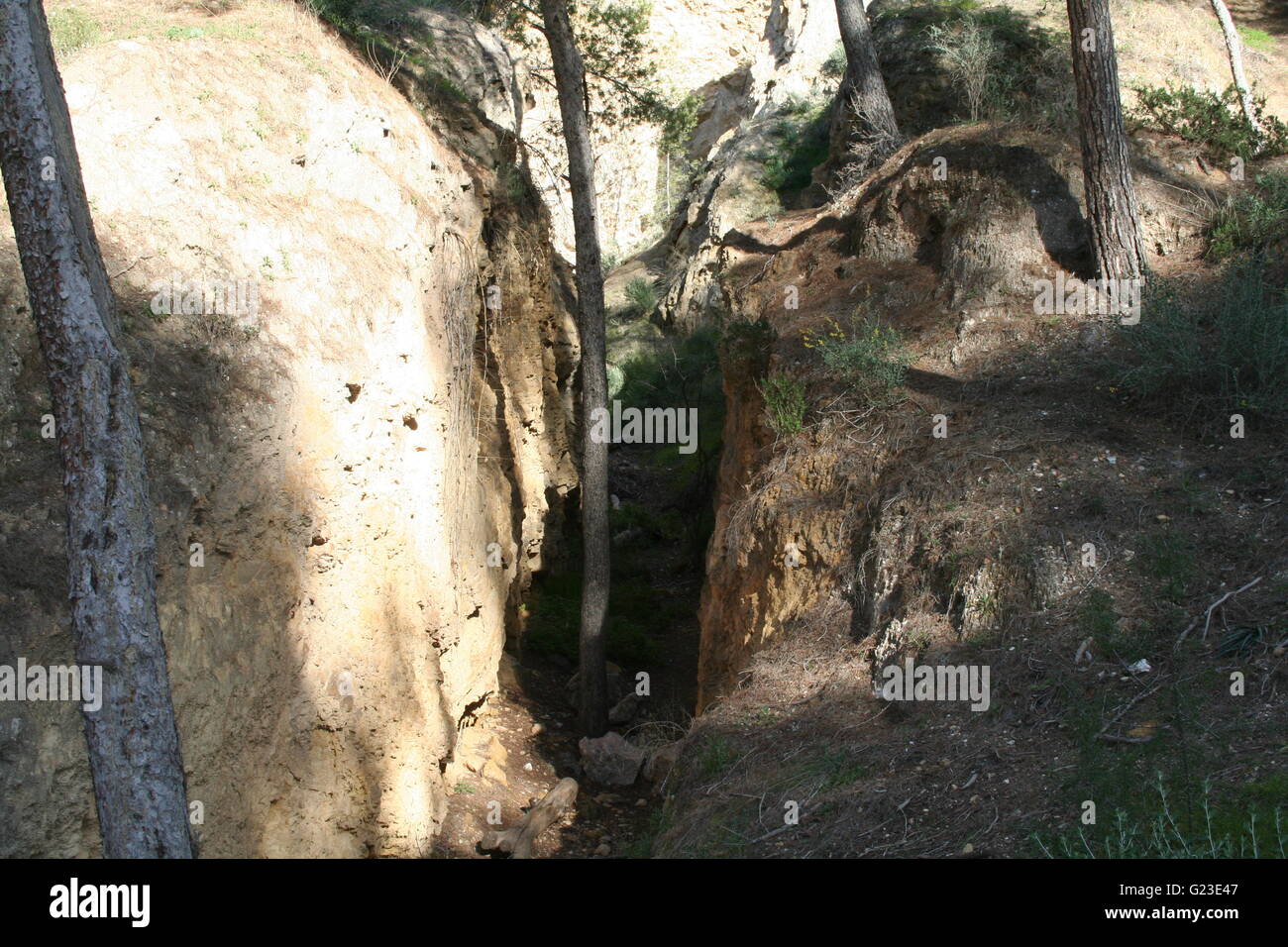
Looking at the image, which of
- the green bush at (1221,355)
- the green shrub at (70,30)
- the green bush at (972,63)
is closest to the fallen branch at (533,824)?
the green bush at (1221,355)

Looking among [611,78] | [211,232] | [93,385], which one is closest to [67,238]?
[93,385]

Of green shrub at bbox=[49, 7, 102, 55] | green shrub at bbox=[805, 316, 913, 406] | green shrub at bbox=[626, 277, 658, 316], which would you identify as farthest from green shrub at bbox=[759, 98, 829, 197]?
green shrub at bbox=[49, 7, 102, 55]

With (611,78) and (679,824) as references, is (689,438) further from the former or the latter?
(679,824)

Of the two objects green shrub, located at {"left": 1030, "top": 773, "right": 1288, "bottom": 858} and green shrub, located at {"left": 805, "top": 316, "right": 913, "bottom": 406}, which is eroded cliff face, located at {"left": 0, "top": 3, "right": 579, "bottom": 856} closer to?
green shrub, located at {"left": 805, "top": 316, "right": 913, "bottom": 406}

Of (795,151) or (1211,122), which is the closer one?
(1211,122)

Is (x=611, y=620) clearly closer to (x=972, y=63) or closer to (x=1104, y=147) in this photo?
(x=1104, y=147)

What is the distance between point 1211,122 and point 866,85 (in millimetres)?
4533

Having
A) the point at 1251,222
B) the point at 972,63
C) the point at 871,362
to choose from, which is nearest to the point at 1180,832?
the point at 871,362

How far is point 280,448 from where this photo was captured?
26.3 feet

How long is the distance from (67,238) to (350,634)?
4368 mm

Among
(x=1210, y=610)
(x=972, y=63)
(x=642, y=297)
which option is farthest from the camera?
(x=642, y=297)

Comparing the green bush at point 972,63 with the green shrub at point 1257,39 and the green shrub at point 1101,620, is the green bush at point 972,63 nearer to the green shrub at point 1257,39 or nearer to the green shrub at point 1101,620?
the green shrub at point 1257,39

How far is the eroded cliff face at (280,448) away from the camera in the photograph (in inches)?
264

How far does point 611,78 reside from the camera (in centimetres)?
1367
